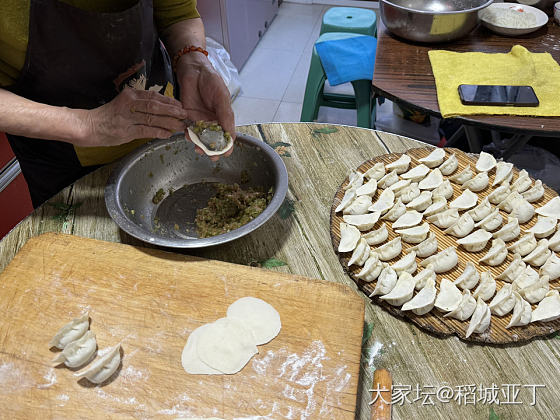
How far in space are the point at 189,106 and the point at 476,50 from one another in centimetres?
153

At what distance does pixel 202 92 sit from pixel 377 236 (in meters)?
0.73

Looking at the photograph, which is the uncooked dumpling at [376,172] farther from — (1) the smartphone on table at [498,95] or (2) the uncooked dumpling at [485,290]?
(1) the smartphone on table at [498,95]

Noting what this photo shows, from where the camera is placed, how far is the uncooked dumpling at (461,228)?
1.25 m

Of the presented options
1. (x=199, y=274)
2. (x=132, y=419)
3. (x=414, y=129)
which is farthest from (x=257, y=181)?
(x=414, y=129)

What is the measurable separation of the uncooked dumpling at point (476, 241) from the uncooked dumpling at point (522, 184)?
252 mm

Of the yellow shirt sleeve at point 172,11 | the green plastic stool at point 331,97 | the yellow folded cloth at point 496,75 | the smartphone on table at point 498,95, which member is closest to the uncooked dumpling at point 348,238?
the yellow folded cloth at point 496,75

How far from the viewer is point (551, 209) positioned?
1.30m

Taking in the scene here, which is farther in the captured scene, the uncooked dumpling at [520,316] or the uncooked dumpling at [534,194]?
the uncooked dumpling at [534,194]

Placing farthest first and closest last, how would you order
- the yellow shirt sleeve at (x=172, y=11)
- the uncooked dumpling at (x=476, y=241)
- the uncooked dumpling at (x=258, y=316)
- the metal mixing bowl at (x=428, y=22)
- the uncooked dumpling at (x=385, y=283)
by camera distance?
the metal mixing bowl at (x=428, y=22) → the yellow shirt sleeve at (x=172, y=11) → the uncooked dumpling at (x=476, y=241) → the uncooked dumpling at (x=385, y=283) → the uncooked dumpling at (x=258, y=316)

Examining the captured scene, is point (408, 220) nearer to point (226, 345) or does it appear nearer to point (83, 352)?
point (226, 345)

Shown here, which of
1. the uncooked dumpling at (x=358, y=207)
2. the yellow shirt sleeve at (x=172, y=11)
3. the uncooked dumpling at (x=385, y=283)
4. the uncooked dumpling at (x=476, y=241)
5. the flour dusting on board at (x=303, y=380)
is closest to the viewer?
the flour dusting on board at (x=303, y=380)

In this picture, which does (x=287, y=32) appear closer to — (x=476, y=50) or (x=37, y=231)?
(x=476, y=50)

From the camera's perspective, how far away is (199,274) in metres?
1.11

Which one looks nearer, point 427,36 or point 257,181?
point 257,181
